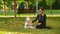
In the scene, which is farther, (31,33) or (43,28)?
(43,28)

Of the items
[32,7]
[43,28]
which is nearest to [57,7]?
[32,7]

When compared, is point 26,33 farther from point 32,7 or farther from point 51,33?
point 32,7

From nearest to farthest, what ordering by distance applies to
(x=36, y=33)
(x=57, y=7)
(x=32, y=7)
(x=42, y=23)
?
1. (x=36, y=33)
2. (x=42, y=23)
3. (x=32, y=7)
4. (x=57, y=7)

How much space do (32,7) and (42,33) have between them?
31.5 m

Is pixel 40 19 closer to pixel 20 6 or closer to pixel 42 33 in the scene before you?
pixel 42 33

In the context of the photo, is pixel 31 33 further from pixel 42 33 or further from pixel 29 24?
pixel 29 24

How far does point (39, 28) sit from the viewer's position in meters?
11.4

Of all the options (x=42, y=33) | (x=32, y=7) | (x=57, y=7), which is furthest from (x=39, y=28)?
(x=57, y=7)

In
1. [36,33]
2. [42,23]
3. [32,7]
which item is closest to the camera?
[36,33]

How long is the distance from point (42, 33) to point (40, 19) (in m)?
1.77

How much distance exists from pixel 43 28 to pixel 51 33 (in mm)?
1737

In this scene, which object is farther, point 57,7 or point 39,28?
point 57,7

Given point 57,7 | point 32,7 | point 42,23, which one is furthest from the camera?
point 57,7

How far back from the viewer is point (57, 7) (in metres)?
47.8
